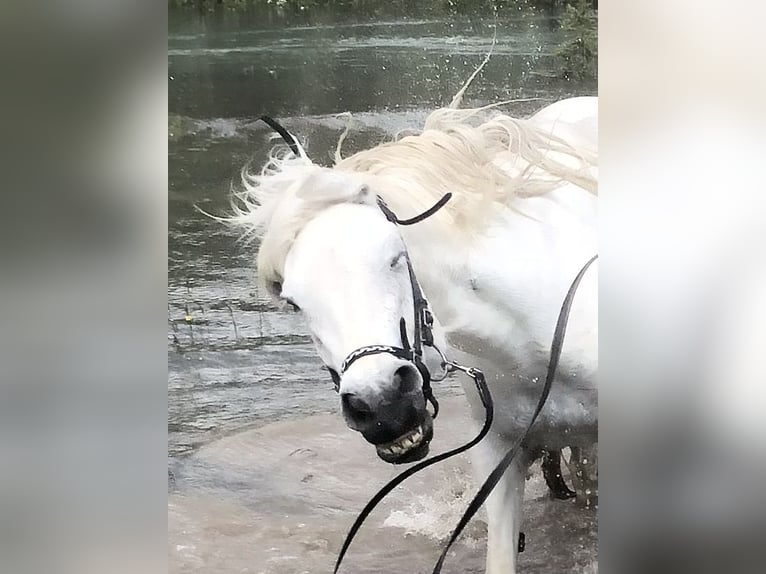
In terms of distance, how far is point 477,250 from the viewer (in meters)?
0.97

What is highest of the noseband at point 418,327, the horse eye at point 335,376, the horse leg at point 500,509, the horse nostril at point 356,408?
the noseband at point 418,327

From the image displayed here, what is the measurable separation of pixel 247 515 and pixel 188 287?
0.39 m

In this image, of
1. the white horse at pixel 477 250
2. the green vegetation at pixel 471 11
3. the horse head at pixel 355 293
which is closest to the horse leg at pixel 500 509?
the white horse at pixel 477 250

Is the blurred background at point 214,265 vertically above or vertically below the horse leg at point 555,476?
above

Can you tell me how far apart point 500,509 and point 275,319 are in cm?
49

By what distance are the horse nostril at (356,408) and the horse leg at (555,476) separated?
307 millimetres

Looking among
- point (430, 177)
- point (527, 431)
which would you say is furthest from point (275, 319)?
point (527, 431)

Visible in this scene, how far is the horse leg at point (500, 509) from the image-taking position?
98 centimetres

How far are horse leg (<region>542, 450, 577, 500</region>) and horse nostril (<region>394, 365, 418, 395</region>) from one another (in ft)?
0.85

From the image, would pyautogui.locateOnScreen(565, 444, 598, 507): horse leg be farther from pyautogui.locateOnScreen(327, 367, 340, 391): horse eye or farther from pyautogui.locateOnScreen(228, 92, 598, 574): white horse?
pyautogui.locateOnScreen(327, 367, 340, 391): horse eye

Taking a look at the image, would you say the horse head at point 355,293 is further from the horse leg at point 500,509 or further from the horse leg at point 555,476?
the horse leg at point 555,476

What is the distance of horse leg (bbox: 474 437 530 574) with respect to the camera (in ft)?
3.20
